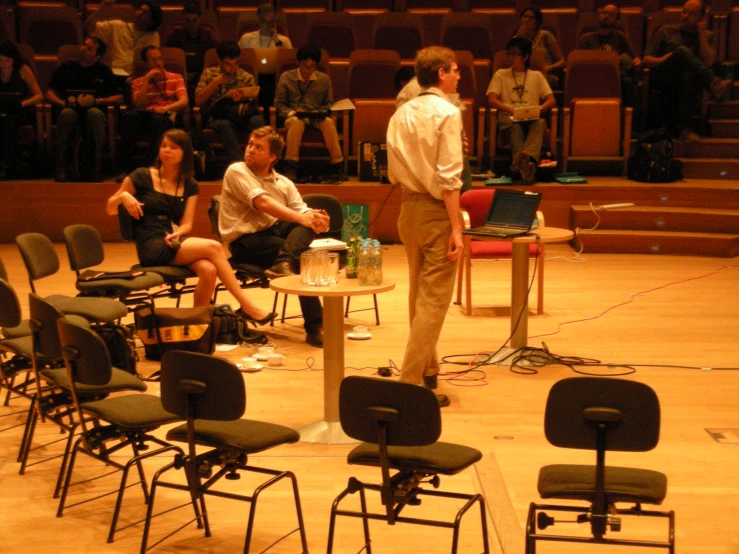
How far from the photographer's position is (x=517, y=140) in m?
9.05

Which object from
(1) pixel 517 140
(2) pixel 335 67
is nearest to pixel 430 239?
(1) pixel 517 140

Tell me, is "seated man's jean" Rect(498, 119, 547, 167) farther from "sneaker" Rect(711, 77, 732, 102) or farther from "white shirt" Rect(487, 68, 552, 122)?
"sneaker" Rect(711, 77, 732, 102)

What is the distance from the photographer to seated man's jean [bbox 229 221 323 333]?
5.78m

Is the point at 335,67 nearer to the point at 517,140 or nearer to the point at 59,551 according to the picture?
the point at 517,140

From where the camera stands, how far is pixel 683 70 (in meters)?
9.80

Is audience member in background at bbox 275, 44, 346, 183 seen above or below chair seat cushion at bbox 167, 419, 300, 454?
above

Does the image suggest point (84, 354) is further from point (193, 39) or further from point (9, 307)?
point (193, 39)

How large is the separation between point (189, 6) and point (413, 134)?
6348 mm

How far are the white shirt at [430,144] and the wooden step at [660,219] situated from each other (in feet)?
15.0

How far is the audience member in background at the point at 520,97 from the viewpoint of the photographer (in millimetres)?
9000

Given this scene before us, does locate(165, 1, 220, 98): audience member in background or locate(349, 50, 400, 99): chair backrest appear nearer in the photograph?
locate(349, 50, 400, 99): chair backrest

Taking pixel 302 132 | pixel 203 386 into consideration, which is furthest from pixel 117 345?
pixel 302 132

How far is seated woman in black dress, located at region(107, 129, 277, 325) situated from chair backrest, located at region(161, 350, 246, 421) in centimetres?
266

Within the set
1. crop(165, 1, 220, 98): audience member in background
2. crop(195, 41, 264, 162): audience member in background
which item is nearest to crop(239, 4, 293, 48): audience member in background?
crop(165, 1, 220, 98): audience member in background
